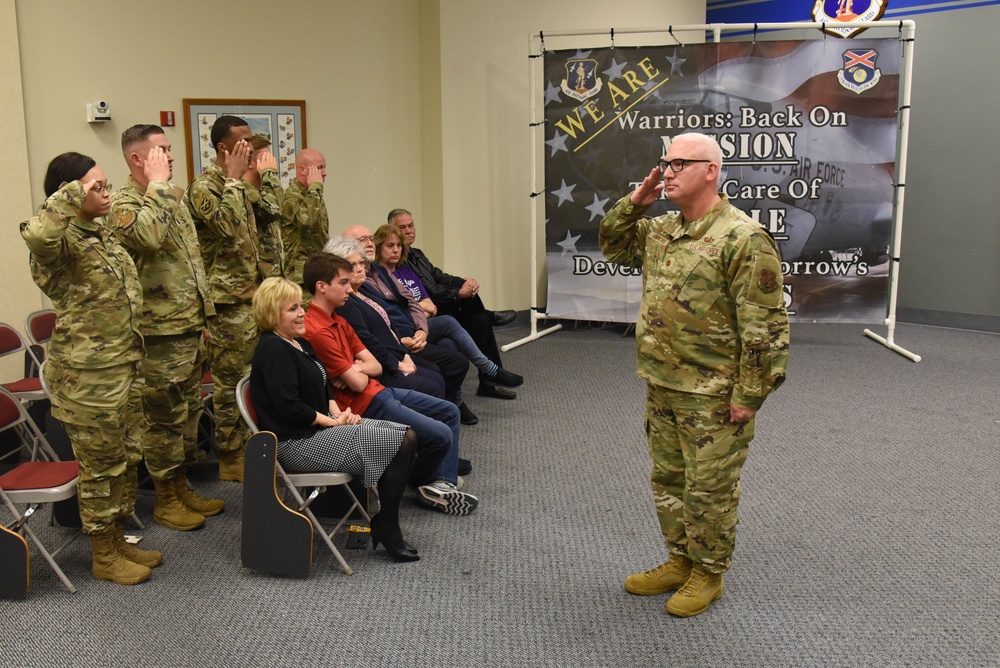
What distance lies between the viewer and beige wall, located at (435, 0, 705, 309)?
22.9ft

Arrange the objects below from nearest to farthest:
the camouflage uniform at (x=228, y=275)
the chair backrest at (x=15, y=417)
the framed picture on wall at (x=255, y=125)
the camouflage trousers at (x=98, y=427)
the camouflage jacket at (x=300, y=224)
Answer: the camouflage trousers at (x=98, y=427), the chair backrest at (x=15, y=417), the camouflage uniform at (x=228, y=275), the camouflage jacket at (x=300, y=224), the framed picture on wall at (x=255, y=125)

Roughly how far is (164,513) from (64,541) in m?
0.38

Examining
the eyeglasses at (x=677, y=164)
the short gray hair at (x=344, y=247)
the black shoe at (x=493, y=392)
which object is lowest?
the black shoe at (x=493, y=392)

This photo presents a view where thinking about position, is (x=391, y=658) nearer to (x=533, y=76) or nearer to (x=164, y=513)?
(x=164, y=513)

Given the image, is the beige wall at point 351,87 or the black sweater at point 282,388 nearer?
Result: the black sweater at point 282,388

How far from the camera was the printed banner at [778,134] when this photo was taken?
6.53 m

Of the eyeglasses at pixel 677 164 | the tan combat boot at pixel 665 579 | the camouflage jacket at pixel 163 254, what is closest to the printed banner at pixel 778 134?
the camouflage jacket at pixel 163 254

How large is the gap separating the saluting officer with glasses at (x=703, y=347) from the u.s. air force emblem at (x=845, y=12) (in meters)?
4.45

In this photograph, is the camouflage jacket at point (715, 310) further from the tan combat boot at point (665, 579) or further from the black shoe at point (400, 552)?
the black shoe at point (400, 552)

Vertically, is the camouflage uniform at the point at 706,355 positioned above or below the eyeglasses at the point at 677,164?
below

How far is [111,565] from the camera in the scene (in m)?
3.22

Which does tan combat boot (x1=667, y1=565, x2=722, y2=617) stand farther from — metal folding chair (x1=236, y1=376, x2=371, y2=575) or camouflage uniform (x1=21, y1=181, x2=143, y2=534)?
camouflage uniform (x1=21, y1=181, x2=143, y2=534)

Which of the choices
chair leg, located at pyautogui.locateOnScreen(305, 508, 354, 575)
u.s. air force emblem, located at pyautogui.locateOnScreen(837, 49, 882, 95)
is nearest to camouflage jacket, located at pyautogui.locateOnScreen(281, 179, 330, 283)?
chair leg, located at pyautogui.locateOnScreen(305, 508, 354, 575)

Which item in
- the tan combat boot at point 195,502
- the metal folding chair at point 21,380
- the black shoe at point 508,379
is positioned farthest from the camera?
the black shoe at point 508,379
